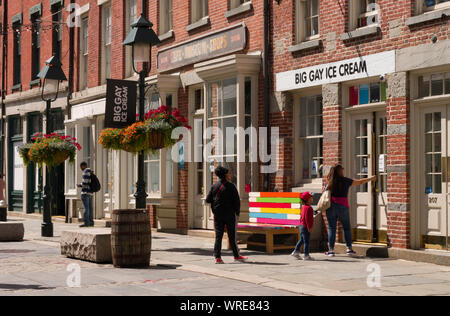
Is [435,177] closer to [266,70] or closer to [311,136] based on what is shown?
[311,136]

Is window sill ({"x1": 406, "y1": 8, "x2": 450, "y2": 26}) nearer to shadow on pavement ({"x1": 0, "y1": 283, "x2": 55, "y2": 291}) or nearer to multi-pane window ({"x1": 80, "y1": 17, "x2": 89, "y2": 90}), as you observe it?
shadow on pavement ({"x1": 0, "y1": 283, "x2": 55, "y2": 291})

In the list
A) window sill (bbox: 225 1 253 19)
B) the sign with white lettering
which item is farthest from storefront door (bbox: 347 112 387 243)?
window sill (bbox: 225 1 253 19)

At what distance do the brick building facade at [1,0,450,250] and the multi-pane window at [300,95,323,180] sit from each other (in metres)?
0.02

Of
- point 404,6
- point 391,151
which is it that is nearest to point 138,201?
point 391,151

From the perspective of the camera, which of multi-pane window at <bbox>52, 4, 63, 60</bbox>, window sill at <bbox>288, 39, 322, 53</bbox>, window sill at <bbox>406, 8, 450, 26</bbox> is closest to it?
window sill at <bbox>406, 8, 450, 26</bbox>

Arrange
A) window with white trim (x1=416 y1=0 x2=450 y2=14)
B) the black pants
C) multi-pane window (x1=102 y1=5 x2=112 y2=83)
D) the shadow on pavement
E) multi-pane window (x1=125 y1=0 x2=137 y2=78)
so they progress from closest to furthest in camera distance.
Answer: the shadow on pavement, window with white trim (x1=416 y1=0 x2=450 y2=14), the black pants, multi-pane window (x1=125 y1=0 x2=137 y2=78), multi-pane window (x1=102 y1=5 x2=112 y2=83)

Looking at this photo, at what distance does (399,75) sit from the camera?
13.3 m

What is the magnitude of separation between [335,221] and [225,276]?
356cm

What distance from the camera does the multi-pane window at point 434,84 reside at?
12.7 m

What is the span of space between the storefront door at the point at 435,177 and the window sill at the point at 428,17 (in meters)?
1.45

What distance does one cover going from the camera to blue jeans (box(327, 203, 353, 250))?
45.2 ft

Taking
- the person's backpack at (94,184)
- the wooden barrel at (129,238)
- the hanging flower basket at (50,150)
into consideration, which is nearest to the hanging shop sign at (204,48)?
the hanging flower basket at (50,150)

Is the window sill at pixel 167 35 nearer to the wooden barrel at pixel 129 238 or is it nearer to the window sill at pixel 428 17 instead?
the window sill at pixel 428 17

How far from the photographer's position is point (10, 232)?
59.9 feet
